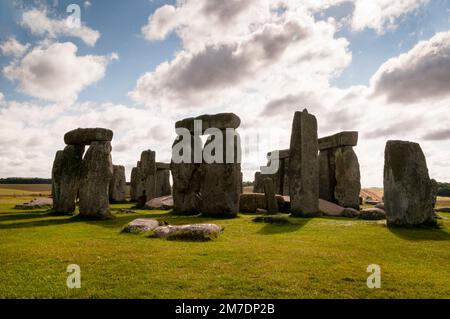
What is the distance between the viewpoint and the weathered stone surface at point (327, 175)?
823 inches

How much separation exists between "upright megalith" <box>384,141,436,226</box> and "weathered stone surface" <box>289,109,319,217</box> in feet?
12.9

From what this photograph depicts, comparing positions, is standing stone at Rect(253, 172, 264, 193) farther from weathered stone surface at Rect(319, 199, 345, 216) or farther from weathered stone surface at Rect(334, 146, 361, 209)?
weathered stone surface at Rect(319, 199, 345, 216)

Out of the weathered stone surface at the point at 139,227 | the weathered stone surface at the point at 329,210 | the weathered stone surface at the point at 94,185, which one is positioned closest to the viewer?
the weathered stone surface at the point at 139,227

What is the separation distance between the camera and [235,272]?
229 inches

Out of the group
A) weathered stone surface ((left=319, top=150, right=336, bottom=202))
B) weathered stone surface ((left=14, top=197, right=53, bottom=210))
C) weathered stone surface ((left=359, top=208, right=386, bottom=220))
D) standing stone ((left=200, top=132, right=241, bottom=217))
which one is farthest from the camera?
weathered stone surface ((left=319, top=150, right=336, bottom=202))

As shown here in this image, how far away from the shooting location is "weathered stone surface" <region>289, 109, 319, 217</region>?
1517 centimetres

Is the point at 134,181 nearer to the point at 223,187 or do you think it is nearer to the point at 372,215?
the point at 223,187

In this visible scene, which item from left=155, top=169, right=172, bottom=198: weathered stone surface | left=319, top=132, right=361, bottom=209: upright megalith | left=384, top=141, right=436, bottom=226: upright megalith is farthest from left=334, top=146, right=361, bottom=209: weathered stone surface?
left=155, top=169, right=172, bottom=198: weathered stone surface

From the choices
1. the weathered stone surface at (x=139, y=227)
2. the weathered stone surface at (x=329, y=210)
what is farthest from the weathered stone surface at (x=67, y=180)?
the weathered stone surface at (x=329, y=210)

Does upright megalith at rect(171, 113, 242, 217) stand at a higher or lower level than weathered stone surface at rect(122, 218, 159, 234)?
higher

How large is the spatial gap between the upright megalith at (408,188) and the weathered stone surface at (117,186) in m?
21.7

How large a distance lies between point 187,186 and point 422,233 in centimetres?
1047

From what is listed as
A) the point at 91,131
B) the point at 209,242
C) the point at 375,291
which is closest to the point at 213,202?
the point at 91,131

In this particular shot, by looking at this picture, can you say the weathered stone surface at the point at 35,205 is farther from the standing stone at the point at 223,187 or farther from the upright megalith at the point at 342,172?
the upright megalith at the point at 342,172
